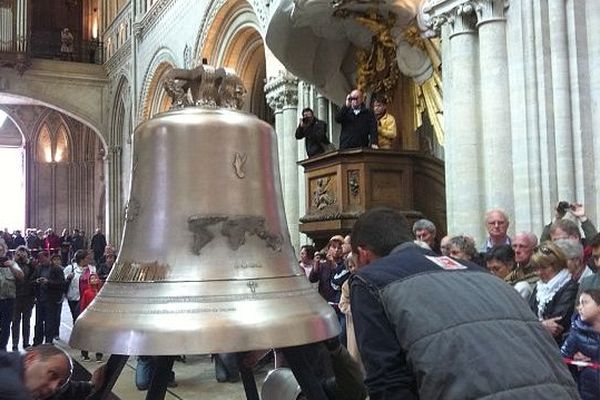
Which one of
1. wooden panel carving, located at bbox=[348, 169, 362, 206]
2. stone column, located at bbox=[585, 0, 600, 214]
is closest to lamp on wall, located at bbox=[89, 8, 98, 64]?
wooden panel carving, located at bbox=[348, 169, 362, 206]

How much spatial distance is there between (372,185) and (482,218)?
53.4 inches

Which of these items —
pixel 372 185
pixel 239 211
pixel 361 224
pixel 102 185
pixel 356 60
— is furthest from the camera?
pixel 102 185

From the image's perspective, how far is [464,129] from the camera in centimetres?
645

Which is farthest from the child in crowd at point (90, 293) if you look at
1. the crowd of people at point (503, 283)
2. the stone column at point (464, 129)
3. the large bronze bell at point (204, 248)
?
the large bronze bell at point (204, 248)

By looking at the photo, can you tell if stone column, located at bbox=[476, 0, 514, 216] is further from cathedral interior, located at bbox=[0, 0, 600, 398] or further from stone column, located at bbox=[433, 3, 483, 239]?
stone column, located at bbox=[433, 3, 483, 239]

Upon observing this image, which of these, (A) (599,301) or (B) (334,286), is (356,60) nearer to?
(B) (334,286)

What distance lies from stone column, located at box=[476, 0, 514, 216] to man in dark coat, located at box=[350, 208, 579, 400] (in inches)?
175

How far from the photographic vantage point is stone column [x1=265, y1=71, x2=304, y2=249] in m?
10.6

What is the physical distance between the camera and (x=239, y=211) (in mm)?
2143

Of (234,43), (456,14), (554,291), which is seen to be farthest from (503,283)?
(234,43)

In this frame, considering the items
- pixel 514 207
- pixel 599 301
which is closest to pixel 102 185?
pixel 514 207

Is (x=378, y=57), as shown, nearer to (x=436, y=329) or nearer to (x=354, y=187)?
(x=354, y=187)

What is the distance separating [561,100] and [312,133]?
133 inches

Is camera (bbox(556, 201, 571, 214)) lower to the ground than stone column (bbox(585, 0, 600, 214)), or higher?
lower
